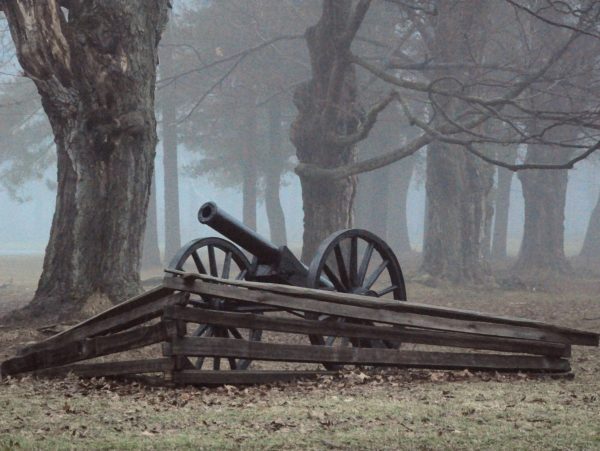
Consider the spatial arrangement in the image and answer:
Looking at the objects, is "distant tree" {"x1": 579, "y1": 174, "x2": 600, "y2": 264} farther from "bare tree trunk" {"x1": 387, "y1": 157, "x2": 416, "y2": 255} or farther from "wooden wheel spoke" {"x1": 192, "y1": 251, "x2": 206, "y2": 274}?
"wooden wheel spoke" {"x1": 192, "y1": 251, "x2": 206, "y2": 274}

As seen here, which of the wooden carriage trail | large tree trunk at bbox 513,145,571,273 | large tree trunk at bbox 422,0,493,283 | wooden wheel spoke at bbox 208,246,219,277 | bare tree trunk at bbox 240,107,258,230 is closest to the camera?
the wooden carriage trail

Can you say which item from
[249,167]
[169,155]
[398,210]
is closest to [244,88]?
[249,167]

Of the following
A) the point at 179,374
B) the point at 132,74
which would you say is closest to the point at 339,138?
the point at 132,74

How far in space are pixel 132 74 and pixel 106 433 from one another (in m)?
6.96

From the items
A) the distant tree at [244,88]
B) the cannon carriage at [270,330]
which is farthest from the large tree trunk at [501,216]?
the cannon carriage at [270,330]

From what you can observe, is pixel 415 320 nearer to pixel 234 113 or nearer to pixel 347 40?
pixel 347 40

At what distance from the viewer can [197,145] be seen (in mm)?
40281

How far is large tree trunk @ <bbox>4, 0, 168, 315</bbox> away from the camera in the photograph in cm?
1165

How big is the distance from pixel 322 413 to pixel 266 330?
6.03 feet

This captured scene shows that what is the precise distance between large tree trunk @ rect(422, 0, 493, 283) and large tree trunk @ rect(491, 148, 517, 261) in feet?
44.2

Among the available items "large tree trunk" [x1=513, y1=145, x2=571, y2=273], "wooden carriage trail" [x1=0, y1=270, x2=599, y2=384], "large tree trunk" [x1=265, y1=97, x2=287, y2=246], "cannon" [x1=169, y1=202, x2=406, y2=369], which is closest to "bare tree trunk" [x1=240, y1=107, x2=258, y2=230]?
"large tree trunk" [x1=265, y1=97, x2=287, y2=246]

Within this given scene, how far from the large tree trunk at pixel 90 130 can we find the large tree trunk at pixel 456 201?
12137 millimetres

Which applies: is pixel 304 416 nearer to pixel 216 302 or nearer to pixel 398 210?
pixel 216 302

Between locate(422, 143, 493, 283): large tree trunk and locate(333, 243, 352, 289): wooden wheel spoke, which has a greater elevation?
locate(422, 143, 493, 283): large tree trunk
